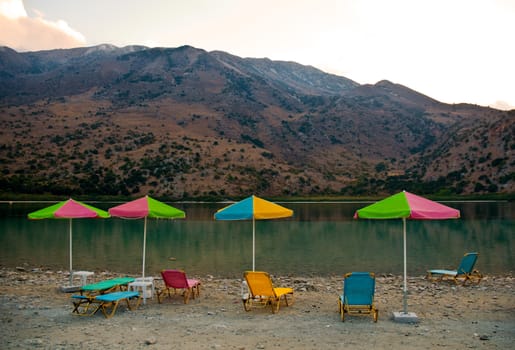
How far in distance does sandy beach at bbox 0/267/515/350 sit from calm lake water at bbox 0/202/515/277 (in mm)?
5486

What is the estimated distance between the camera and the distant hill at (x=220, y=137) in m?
62.8

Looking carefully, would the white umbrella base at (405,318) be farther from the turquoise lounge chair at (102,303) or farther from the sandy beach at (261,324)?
the turquoise lounge chair at (102,303)

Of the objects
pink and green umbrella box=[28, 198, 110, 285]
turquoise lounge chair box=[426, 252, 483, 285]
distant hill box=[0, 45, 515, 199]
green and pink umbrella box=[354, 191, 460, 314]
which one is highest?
distant hill box=[0, 45, 515, 199]

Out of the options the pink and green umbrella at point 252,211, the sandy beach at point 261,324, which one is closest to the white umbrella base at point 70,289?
the sandy beach at point 261,324

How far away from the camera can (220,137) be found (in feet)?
280

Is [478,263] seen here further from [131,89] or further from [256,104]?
[131,89]

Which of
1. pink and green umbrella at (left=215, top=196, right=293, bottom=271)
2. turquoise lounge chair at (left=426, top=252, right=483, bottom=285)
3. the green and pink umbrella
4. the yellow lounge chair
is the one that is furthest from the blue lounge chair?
turquoise lounge chair at (left=426, top=252, right=483, bottom=285)

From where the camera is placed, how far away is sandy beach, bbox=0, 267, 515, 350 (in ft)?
24.3

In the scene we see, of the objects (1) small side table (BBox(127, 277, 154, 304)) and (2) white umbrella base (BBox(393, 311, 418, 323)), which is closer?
(2) white umbrella base (BBox(393, 311, 418, 323))

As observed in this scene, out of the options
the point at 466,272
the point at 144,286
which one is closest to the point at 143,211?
the point at 144,286

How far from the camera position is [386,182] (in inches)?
2832

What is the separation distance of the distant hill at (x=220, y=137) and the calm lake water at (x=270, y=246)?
25491mm

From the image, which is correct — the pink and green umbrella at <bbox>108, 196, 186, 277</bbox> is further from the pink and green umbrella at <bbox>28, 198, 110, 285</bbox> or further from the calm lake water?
the calm lake water

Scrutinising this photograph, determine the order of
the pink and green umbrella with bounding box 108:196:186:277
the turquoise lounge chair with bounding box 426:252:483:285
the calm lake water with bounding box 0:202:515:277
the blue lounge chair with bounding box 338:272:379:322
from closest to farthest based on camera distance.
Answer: the blue lounge chair with bounding box 338:272:379:322 → the pink and green umbrella with bounding box 108:196:186:277 → the turquoise lounge chair with bounding box 426:252:483:285 → the calm lake water with bounding box 0:202:515:277
